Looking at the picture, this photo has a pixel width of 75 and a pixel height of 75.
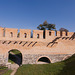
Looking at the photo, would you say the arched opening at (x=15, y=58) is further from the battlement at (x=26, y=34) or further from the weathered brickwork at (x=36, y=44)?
the battlement at (x=26, y=34)

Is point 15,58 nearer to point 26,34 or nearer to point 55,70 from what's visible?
point 26,34

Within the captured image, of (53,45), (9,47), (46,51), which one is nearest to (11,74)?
(9,47)

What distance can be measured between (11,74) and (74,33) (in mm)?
12510

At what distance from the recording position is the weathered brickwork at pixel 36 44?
9.50 metres

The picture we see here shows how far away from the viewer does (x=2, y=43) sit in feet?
31.0

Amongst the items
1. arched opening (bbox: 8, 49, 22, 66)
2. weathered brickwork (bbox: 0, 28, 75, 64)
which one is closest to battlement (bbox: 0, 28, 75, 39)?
weathered brickwork (bbox: 0, 28, 75, 64)

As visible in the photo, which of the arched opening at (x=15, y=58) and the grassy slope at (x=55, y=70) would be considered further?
the arched opening at (x=15, y=58)

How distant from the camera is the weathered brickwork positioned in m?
9.50

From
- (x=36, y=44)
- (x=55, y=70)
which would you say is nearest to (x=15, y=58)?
(x=36, y=44)

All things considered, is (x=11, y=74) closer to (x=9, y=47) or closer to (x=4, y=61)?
(x=4, y=61)

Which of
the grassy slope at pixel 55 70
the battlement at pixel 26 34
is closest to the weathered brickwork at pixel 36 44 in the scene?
the battlement at pixel 26 34

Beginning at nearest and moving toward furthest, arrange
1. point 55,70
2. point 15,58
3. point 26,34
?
point 55,70 < point 26,34 < point 15,58

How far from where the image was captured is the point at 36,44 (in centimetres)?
1070

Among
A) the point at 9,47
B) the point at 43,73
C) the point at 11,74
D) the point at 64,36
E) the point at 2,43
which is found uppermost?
the point at 64,36
